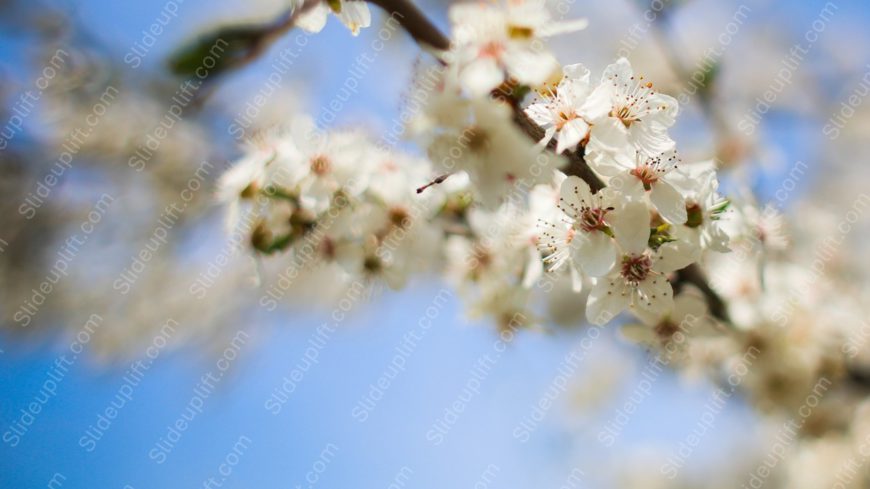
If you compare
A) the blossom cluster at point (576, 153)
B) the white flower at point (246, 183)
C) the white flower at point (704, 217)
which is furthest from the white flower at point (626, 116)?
the white flower at point (246, 183)

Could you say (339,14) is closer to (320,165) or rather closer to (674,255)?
(320,165)

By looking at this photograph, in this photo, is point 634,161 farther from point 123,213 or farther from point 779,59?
point 779,59

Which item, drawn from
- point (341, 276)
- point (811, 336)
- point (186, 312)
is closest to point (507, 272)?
point (341, 276)

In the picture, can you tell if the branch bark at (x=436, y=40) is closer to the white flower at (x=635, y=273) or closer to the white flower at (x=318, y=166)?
the white flower at (x=635, y=273)

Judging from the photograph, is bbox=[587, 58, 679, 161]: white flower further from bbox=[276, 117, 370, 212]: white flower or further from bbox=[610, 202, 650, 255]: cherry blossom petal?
bbox=[276, 117, 370, 212]: white flower

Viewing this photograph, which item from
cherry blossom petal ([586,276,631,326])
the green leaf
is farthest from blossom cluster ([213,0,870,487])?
the green leaf
